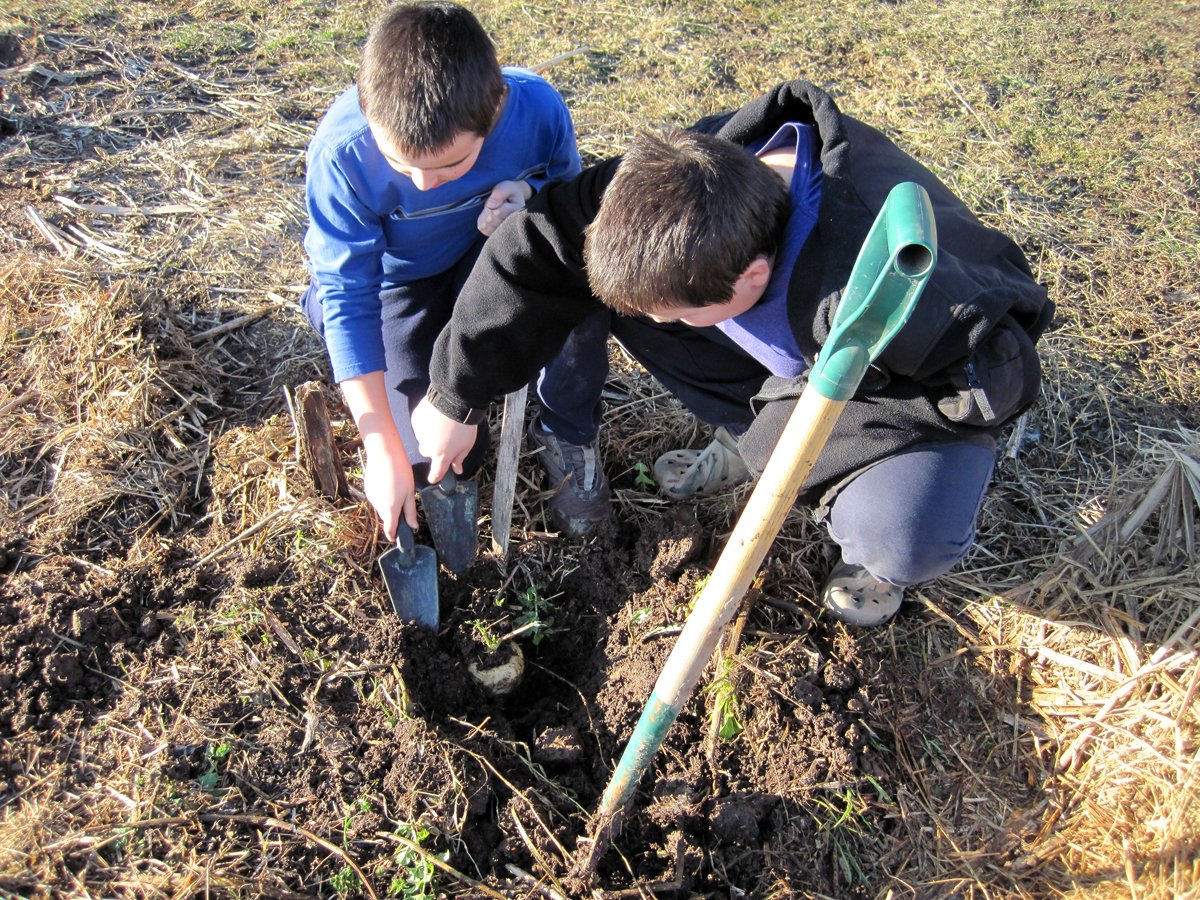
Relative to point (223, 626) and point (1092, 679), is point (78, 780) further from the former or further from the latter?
point (1092, 679)

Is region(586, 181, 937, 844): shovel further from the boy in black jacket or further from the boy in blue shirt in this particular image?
the boy in blue shirt

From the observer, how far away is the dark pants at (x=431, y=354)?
2531 millimetres

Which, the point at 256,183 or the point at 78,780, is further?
the point at 256,183

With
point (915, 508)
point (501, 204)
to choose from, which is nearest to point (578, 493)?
point (501, 204)

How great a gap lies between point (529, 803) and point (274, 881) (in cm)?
58

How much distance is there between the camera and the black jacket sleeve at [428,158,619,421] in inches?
79.7

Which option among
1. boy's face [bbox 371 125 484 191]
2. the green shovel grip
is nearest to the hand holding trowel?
boy's face [bbox 371 125 484 191]

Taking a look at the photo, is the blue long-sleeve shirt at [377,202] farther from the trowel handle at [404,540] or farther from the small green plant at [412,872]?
the small green plant at [412,872]

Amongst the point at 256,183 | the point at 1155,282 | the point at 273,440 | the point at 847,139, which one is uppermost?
the point at 847,139

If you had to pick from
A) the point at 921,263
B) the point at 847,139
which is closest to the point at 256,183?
the point at 847,139

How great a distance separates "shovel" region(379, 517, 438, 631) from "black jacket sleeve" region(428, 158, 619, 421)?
40cm

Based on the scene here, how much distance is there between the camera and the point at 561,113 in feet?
8.09

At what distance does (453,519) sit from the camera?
2527 millimetres

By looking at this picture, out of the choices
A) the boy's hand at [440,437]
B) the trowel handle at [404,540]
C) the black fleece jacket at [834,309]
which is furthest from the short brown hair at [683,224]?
the trowel handle at [404,540]
